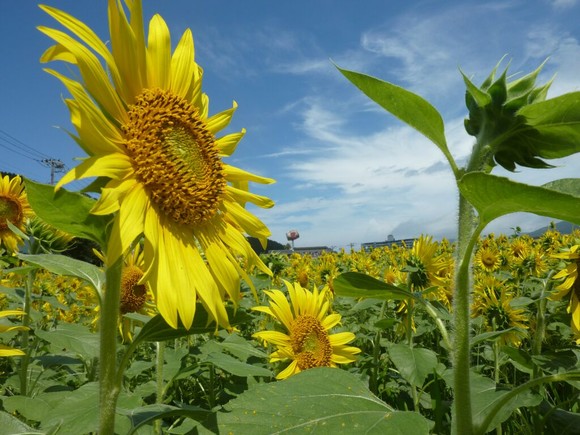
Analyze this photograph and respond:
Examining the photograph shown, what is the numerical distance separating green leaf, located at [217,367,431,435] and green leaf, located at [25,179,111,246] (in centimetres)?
48

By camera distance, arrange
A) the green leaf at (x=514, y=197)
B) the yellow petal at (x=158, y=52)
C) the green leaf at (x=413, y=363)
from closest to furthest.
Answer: the green leaf at (x=514, y=197), the yellow petal at (x=158, y=52), the green leaf at (x=413, y=363)

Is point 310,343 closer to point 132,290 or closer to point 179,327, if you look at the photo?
point 132,290

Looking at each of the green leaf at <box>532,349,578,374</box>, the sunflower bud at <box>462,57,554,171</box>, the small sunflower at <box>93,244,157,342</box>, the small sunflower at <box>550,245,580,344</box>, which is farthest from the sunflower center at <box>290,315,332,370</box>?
the sunflower bud at <box>462,57,554,171</box>

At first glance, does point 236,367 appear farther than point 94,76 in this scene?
Yes

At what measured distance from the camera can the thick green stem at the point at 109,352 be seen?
103 centimetres

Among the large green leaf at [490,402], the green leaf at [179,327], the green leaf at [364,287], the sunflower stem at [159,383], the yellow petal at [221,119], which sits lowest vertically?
the sunflower stem at [159,383]

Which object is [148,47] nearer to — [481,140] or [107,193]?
[107,193]

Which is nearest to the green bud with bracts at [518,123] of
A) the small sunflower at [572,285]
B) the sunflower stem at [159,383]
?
the sunflower stem at [159,383]

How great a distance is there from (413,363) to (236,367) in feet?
3.36

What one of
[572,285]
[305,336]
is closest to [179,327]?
[305,336]

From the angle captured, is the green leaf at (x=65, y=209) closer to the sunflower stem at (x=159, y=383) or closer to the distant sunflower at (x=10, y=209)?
the sunflower stem at (x=159, y=383)

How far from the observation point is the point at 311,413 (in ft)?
2.92

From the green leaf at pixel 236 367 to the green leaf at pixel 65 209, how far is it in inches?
37.2

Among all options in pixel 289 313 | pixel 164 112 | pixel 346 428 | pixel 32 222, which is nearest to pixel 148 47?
pixel 164 112
